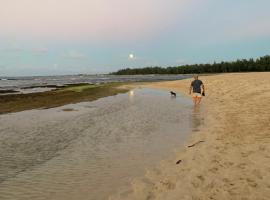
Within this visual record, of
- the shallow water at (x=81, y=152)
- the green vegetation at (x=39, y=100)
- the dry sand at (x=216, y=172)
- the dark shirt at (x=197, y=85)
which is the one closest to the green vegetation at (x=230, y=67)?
the green vegetation at (x=39, y=100)

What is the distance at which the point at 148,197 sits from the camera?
20.3 ft

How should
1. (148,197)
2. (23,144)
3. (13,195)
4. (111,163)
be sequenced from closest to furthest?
(148,197) → (13,195) → (111,163) → (23,144)

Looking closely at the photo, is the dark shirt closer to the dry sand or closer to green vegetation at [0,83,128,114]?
the dry sand

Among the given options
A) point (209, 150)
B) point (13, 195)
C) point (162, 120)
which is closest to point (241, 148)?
point (209, 150)

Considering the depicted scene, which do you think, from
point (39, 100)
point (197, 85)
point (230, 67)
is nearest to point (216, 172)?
point (197, 85)

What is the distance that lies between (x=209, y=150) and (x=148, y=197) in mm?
3777

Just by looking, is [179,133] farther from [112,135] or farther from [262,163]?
[262,163]

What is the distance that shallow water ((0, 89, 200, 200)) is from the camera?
718 cm

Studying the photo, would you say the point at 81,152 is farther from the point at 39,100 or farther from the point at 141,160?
the point at 39,100

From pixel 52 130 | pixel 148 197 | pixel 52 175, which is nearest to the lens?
pixel 148 197

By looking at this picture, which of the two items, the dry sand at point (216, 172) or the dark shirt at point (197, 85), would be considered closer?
the dry sand at point (216, 172)

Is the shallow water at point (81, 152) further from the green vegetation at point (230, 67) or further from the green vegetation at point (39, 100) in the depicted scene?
the green vegetation at point (230, 67)

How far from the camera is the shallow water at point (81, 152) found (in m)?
7.18

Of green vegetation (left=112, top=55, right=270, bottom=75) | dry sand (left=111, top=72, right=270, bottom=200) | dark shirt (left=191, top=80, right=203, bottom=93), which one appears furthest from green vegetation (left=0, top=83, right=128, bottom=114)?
green vegetation (left=112, top=55, right=270, bottom=75)
